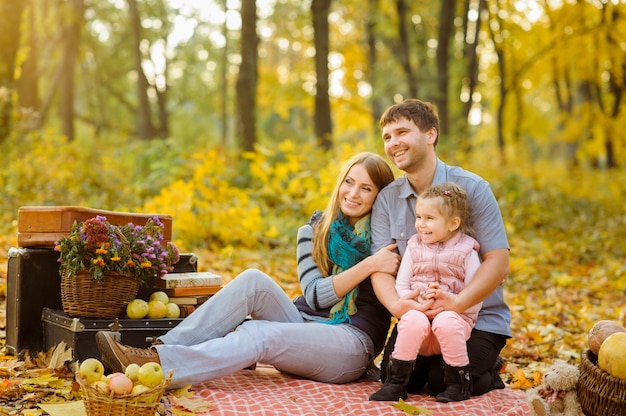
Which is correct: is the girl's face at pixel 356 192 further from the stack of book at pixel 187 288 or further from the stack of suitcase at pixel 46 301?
the stack of suitcase at pixel 46 301

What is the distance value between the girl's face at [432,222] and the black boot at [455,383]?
0.65 meters

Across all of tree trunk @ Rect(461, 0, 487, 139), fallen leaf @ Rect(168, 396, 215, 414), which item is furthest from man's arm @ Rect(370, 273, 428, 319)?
tree trunk @ Rect(461, 0, 487, 139)

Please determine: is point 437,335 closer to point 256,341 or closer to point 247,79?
point 256,341

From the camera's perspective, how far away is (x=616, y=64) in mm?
18906

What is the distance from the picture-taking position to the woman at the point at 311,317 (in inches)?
143

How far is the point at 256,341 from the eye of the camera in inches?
148

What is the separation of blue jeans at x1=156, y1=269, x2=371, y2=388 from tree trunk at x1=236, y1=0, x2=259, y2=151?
26.1ft

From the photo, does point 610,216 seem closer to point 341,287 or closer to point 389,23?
point 389,23

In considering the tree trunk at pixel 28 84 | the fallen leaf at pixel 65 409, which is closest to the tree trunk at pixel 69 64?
the tree trunk at pixel 28 84

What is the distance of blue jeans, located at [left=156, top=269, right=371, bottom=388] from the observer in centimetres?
362

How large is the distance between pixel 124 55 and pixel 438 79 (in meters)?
13.2

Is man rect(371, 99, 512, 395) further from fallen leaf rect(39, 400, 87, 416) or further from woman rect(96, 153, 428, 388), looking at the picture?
fallen leaf rect(39, 400, 87, 416)

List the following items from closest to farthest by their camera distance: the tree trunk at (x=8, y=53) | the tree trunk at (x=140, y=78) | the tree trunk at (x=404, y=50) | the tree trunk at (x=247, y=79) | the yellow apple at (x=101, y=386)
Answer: the yellow apple at (x=101, y=386), the tree trunk at (x=8, y=53), the tree trunk at (x=247, y=79), the tree trunk at (x=404, y=50), the tree trunk at (x=140, y=78)

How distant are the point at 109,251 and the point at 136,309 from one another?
40 centimetres
